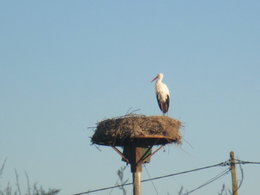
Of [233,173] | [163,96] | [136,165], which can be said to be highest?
[163,96]

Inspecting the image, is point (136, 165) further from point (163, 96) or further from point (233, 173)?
point (163, 96)

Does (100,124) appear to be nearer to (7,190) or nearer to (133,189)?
(133,189)

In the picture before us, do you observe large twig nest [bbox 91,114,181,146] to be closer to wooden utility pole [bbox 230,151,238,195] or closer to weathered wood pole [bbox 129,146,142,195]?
weathered wood pole [bbox 129,146,142,195]

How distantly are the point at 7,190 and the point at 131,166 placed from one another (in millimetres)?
5023

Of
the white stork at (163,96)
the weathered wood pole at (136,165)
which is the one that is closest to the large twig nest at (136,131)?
the weathered wood pole at (136,165)

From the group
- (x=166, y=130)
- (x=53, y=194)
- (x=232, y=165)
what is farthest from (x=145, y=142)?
(x=53, y=194)

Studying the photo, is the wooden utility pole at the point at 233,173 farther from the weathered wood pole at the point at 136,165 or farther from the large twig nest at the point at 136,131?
the weathered wood pole at the point at 136,165

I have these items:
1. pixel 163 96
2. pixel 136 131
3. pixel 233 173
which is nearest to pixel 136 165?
pixel 136 131

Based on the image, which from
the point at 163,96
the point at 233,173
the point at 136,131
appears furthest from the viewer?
the point at 163,96

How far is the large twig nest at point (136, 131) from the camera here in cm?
1202

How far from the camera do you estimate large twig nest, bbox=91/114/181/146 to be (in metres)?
12.0

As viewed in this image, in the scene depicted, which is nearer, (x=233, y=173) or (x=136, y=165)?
(x=233, y=173)

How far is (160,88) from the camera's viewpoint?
17812 mm

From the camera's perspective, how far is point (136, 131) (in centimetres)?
1192
